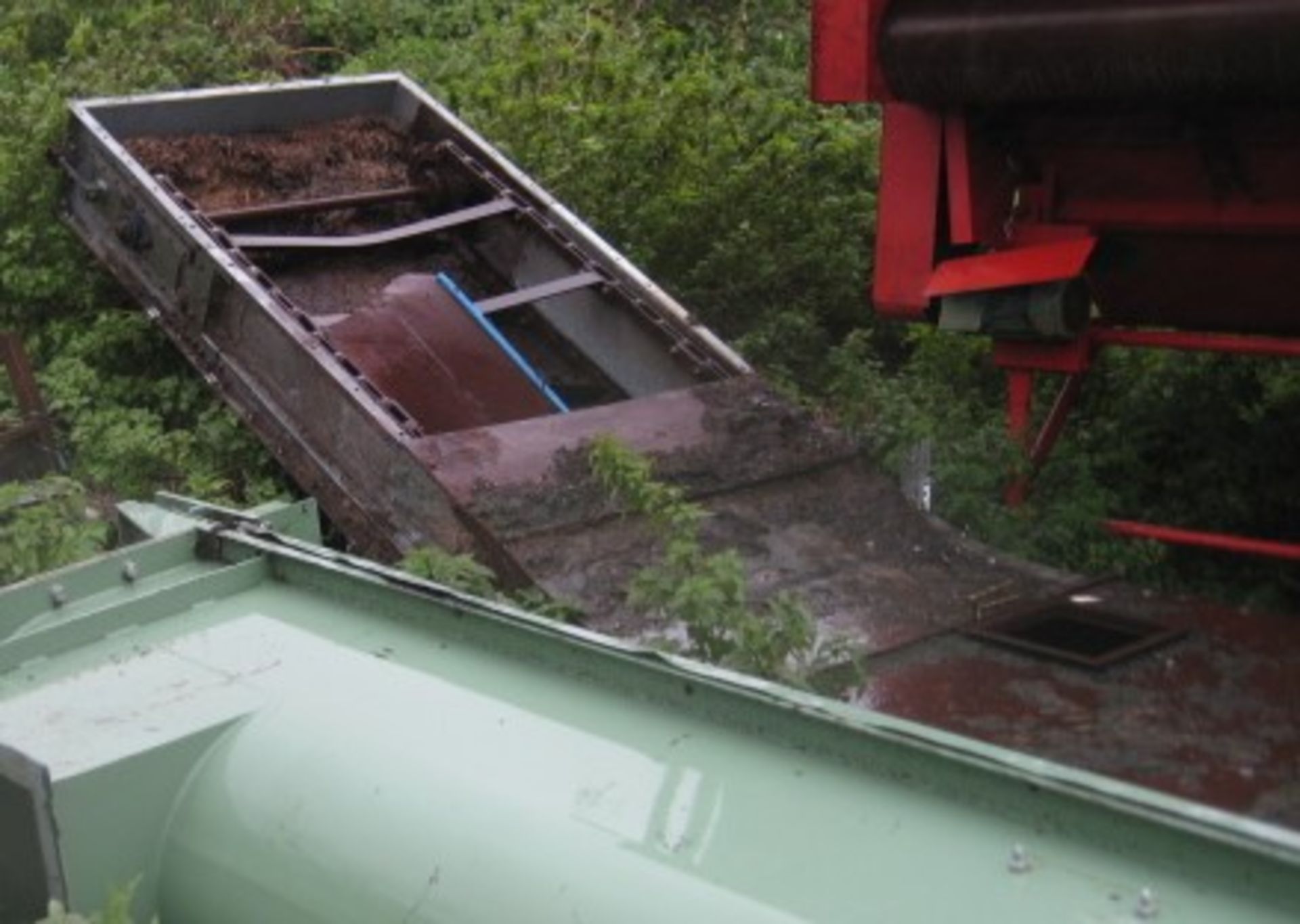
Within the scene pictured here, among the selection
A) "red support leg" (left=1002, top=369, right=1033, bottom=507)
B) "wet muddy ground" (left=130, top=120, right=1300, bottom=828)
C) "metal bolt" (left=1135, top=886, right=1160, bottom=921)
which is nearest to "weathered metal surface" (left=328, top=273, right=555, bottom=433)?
"wet muddy ground" (left=130, top=120, right=1300, bottom=828)

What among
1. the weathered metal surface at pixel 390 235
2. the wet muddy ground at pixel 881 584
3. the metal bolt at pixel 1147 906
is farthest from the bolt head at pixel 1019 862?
the weathered metal surface at pixel 390 235

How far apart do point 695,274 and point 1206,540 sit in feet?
8.91

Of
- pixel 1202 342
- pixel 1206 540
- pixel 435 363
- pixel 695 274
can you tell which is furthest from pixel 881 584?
pixel 695 274

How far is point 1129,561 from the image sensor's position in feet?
16.1

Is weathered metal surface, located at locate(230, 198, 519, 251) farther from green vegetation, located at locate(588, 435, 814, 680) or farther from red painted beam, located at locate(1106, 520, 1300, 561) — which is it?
green vegetation, located at locate(588, 435, 814, 680)

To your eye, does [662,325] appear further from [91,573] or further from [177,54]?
[177,54]

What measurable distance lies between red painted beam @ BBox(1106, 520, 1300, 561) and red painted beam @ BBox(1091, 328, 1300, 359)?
49 centimetres

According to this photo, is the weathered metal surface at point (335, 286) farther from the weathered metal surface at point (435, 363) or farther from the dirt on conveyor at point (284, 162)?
the weathered metal surface at point (435, 363)

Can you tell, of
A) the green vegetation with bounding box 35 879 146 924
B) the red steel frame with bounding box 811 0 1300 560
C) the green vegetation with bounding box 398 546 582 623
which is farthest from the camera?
the red steel frame with bounding box 811 0 1300 560

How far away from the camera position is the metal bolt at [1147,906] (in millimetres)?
1544

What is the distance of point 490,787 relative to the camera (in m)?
1.96

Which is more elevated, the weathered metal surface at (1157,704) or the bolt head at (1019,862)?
the bolt head at (1019,862)

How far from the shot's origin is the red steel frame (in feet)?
15.6

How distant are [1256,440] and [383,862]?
13.2ft
